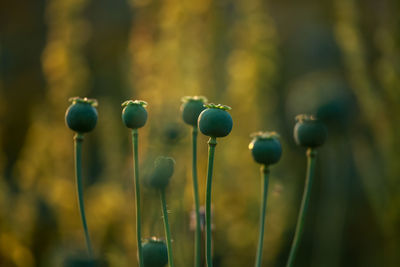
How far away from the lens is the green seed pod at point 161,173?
0.60 metres

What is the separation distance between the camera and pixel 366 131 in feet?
6.54

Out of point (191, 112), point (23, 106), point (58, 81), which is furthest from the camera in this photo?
point (23, 106)

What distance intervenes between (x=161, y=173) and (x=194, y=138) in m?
0.07

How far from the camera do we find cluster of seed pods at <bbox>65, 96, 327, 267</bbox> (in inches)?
20.9

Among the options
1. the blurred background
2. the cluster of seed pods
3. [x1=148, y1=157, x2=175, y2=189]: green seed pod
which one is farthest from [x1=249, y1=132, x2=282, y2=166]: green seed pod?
the blurred background

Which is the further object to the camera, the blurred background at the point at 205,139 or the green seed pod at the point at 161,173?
the blurred background at the point at 205,139

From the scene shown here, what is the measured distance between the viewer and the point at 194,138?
2.12 ft

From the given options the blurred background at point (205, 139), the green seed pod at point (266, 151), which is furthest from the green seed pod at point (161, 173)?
the blurred background at point (205, 139)

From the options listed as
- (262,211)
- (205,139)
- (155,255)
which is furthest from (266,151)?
(205,139)

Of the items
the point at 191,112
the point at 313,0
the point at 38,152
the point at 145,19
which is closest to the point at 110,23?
the point at 313,0

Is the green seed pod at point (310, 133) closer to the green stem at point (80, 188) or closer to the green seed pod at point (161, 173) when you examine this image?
the green seed pod at point (161, 173)

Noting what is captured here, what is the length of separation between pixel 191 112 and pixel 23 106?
264cm

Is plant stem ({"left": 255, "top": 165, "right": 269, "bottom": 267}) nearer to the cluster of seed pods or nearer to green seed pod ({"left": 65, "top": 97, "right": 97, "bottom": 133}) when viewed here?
the cluster of seed pods

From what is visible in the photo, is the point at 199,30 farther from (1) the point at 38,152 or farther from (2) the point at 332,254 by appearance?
(2) the point at 332,254
